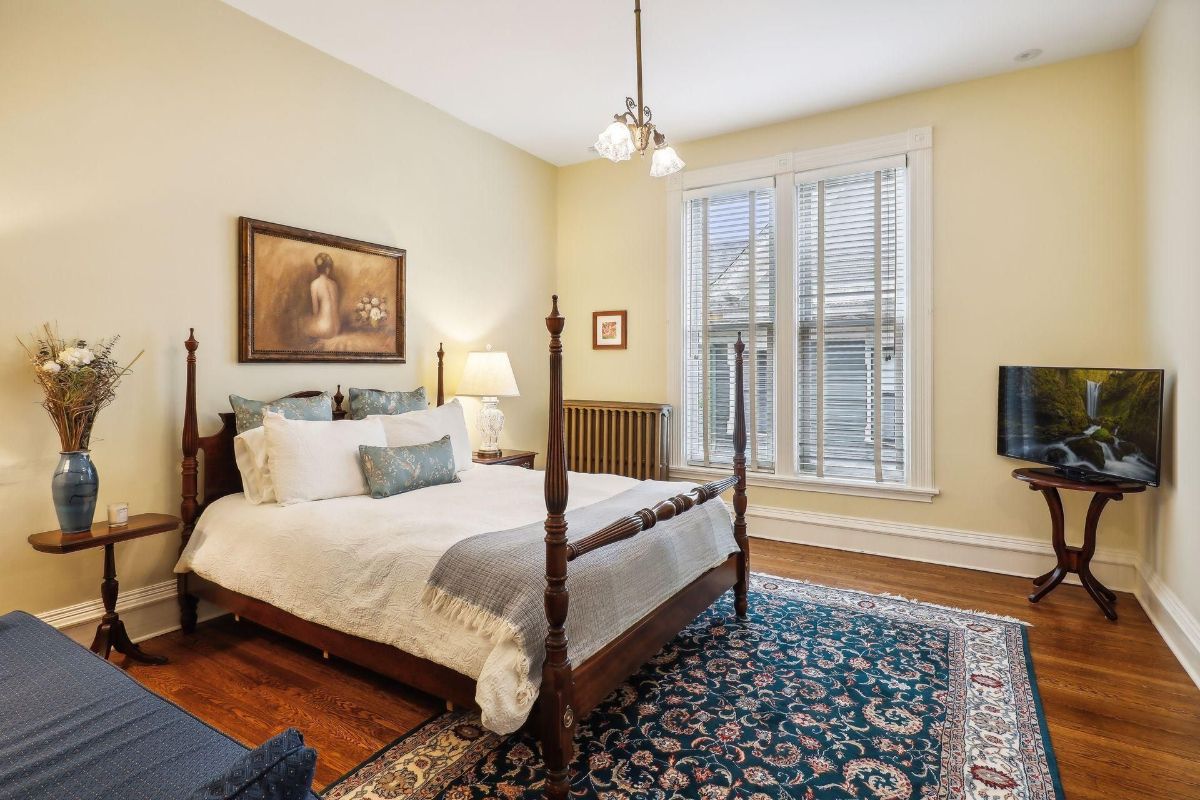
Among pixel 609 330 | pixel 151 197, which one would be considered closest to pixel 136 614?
pixel 151 197

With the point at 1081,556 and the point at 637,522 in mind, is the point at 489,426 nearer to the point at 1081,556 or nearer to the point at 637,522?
the point at 637,522

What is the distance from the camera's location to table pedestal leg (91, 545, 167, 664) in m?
2.46

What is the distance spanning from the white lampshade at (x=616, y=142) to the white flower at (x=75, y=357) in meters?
2.17

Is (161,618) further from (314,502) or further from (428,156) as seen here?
(428,156)

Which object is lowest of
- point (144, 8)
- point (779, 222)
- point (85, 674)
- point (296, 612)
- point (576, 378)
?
point (296, 612)

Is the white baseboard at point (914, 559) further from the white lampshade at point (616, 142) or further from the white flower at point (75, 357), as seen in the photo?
the white lampshade at point (616, 142)

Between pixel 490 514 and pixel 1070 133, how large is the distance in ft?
12.7

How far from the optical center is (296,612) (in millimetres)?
2338

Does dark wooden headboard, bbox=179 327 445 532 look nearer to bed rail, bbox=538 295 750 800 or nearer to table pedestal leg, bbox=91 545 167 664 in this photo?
table pedestal leg, bbox=91 545 167 664

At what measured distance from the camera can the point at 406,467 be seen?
2980 mm

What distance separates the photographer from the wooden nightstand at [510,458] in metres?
4.13

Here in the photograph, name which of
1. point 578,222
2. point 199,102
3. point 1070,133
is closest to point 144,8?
point 199,102

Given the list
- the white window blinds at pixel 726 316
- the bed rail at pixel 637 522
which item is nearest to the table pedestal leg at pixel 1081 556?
the white window blinds at pixel 726 316

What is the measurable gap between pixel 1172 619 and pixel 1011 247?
2124mm
